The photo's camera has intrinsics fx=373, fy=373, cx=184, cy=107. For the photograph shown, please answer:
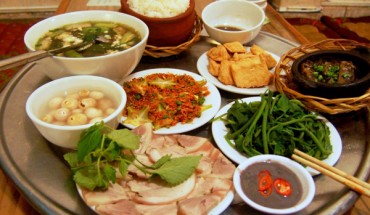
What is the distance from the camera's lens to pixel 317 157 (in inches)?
57.0

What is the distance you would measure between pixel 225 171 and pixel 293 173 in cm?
24

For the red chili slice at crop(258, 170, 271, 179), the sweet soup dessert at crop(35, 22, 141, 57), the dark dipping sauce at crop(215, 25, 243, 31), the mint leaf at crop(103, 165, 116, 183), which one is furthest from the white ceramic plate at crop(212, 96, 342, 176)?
the dark dipping sauce at crop(215, 25, 243, 31)

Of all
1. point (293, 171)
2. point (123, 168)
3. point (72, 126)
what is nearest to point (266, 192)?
point (293, 171)

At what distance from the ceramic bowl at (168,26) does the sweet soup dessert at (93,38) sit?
99 mm

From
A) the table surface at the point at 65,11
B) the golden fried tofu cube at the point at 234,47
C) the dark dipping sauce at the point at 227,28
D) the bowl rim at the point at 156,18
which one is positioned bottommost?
the table surface at the point at 65,11

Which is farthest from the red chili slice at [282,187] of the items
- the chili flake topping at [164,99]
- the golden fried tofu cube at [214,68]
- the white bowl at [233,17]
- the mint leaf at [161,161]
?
the white bowl at [233,17]

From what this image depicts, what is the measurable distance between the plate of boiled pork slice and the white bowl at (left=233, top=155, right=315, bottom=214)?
33 mm

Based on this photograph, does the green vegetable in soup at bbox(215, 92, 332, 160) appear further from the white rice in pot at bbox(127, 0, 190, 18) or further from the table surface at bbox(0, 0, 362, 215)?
the table surface at bbox(0, 0, 362, 215)

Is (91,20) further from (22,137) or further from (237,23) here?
(237,23)

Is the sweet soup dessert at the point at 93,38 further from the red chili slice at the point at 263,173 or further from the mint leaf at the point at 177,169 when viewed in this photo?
the red chili slice at the point at 263,173

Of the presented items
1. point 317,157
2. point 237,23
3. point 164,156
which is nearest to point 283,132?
point 317,157

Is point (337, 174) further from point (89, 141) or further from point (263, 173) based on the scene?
point (89, 141)

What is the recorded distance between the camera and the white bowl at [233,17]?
84.3 inches

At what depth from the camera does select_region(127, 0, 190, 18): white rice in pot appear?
6.36 ft
